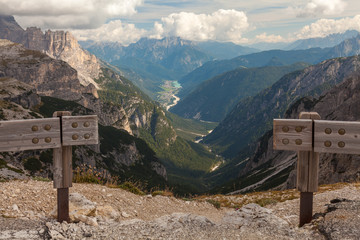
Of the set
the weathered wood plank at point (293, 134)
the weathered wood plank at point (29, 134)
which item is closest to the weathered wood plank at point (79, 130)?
the weathered wood plank at point (29, 134)

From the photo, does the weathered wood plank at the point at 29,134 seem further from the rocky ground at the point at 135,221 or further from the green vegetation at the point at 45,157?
the green vegetation at the point at 45,157

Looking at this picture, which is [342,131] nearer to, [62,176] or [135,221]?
[135,221]

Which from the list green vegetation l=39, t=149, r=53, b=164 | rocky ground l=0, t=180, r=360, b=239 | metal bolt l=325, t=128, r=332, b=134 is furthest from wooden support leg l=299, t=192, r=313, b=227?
green vegetation l=39, t=149, r=53, b=164

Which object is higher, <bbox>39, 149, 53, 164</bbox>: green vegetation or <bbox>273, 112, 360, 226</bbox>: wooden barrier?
<bbox>273, 112, 360, 226</bbox>: wooden barrier

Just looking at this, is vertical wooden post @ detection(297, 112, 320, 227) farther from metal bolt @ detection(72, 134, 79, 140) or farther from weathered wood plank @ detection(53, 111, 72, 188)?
weathered wood plank @ detection(53, 111, 72, 188)

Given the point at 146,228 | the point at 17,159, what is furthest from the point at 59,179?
the point at 17,159

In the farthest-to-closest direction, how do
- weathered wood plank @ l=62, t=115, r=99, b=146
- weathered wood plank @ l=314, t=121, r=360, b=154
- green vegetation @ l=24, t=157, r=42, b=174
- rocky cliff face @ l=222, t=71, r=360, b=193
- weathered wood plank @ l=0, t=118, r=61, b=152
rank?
green vegetation @ l=24, t=157, r=42, b=174 < rocky cliff face @ l=222, t=71, r=360, b=193 < weathered wood plank @ l=62, t=115, r=99, b=146 < weathered wood plank @ l=0, t=118, r=61, b=152 < weathered wood plank @ l=314, t=121, r=360, b=154

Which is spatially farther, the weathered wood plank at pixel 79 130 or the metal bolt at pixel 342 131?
the weathered wood plank at pixel 79 130
